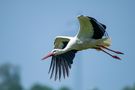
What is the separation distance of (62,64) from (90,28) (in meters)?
1.09

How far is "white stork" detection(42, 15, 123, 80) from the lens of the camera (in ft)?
38.5

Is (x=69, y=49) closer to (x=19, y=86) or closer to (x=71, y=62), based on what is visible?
(x=71, y=62)

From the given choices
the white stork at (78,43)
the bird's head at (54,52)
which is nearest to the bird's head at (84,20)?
the white stork at (78,43)

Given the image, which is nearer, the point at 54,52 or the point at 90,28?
the point at 90,28

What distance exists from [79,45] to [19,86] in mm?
9580

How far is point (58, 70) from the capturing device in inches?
499

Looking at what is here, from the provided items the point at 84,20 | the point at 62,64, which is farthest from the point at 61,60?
the point at 84,20

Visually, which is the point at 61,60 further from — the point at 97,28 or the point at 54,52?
the point at 97,28

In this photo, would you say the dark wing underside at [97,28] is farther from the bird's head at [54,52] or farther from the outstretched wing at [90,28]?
the bird's head at [54,52]

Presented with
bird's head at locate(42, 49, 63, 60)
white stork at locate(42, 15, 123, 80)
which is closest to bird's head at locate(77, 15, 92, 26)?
white stork at locate(42, 15, 123, 80)

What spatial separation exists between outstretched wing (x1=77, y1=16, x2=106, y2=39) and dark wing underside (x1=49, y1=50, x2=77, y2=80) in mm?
532

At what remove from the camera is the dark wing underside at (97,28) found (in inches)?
453

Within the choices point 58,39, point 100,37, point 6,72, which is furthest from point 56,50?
point 6,72

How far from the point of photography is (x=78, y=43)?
1205 cm
